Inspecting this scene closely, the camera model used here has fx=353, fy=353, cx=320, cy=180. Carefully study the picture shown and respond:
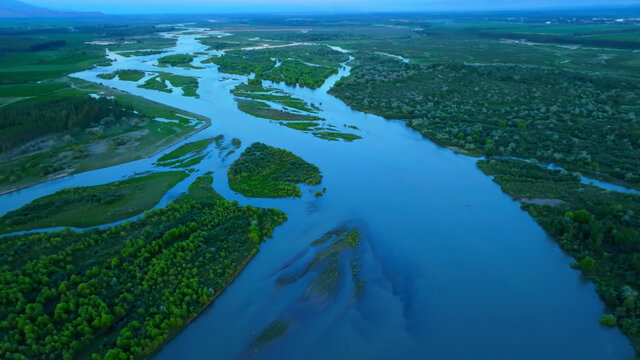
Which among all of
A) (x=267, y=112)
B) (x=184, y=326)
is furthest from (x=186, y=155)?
(x=184, y=326)

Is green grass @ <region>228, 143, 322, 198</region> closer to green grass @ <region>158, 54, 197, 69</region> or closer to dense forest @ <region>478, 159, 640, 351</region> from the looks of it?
dense forest @ <region>478, 159, 640, 351</region>

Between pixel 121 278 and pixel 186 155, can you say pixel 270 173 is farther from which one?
pixel 121 278

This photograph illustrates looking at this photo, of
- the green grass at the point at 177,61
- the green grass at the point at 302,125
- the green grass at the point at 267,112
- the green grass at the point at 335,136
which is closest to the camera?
the green grass at the point at 335,136

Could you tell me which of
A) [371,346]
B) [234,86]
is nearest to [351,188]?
[371,346]

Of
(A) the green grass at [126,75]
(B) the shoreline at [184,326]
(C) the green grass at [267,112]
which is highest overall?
(A) the green grass at [126,75]

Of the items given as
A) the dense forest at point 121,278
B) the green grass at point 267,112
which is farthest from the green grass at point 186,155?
the green grass at point 267,112

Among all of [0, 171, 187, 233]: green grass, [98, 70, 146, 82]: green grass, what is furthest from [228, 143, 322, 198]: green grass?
[98, 70, 146, 82]: green grass

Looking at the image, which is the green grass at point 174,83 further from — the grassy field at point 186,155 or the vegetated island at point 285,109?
the grassy field at point 186,155

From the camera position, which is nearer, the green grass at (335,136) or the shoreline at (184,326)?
the shoreline at (184,326)
